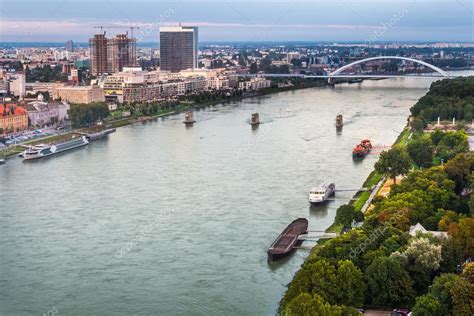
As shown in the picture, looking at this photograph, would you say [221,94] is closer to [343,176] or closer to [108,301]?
[343,176]

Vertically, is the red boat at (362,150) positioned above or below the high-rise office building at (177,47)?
below

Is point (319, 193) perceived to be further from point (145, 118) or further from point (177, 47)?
point (177, 47)

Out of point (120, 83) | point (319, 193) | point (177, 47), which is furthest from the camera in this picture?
point (177, 47)

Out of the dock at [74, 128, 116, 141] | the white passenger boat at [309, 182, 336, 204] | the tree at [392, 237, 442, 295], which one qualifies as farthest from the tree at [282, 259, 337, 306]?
the dock at [74, 128, 116, 141]

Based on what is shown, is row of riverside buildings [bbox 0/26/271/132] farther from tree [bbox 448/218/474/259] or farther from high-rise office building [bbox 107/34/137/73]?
tree [bbox 448/218/474/259]

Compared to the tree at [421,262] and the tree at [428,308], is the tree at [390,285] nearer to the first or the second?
the tree at [421,262]

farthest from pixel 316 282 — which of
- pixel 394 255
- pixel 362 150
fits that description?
pixel 362 150

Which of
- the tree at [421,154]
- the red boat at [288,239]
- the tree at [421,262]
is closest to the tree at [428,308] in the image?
the tree at [421,262]
